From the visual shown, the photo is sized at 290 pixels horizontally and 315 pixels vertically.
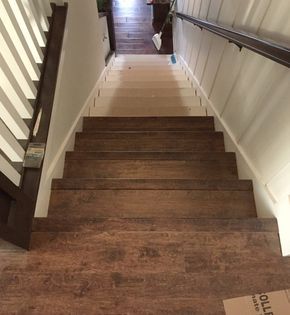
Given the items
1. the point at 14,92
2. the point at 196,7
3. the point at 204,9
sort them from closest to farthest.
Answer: the point at 14,92 < the point at 204,9 < the point at 196,7

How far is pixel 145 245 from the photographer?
3.91ft

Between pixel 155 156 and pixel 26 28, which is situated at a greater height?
pixel 26 28

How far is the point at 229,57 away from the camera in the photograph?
78.9 inches

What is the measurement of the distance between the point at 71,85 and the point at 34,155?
0.93m

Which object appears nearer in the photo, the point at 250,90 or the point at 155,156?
the point at 250,90

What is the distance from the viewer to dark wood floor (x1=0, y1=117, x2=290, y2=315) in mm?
1021

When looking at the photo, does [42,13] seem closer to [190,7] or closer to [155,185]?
[155,185]

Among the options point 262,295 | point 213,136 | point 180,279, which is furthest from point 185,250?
point 213,136

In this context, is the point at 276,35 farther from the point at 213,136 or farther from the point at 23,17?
Result: the point at 23,17

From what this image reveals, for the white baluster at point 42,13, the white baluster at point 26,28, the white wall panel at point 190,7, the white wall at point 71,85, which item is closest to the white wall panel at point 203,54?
the white wall panel at point 190,7

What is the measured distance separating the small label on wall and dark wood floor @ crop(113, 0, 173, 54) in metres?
4.46

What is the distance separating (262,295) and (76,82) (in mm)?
1934

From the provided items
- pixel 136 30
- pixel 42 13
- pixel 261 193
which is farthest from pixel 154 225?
pixel 136 30

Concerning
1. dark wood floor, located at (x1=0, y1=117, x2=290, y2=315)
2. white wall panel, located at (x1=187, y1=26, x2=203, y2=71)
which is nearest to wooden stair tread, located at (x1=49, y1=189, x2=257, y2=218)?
dark wood floor, located at (x1=0, y1=117, x2=290, y2=315)
